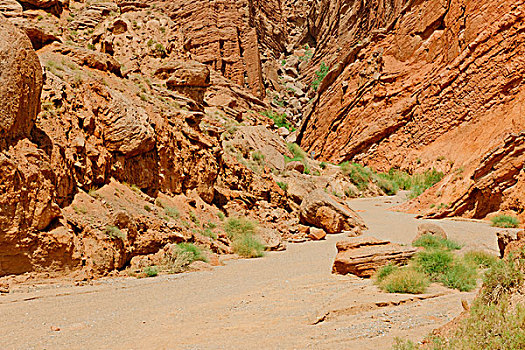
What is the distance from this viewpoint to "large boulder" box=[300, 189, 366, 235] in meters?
14.5

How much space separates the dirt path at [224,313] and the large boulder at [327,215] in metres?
6.74

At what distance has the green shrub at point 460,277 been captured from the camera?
5.74m

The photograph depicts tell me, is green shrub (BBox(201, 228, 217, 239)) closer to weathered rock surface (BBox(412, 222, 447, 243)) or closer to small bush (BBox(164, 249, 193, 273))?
small bush (BBox(164, 249, 193, 273))

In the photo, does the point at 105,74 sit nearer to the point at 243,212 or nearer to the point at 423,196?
the point at 243,212

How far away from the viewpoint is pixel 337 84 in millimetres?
36031

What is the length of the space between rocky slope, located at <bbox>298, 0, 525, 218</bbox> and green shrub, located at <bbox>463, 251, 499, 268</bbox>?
7.45 metres

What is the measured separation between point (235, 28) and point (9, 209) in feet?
108

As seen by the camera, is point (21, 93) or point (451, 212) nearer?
point (21, 93)

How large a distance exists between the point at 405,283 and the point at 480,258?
9.32 feet

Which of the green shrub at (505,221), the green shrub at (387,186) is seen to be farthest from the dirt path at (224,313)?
the green shrub at (387,186)

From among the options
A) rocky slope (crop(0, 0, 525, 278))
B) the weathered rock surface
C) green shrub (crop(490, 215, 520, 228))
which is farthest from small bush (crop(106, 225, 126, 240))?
green shrub (crop(490, 215, 520, 228))

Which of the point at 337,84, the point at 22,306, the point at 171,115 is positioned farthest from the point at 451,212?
the point at 337,84

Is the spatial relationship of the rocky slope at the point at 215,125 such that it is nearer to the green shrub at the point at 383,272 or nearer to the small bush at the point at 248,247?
the small bush at the point at 248,247

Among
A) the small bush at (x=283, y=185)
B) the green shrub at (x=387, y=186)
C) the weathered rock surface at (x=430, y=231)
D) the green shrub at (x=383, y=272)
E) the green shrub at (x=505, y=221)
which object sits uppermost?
the small bush at (x=283, y=185)
